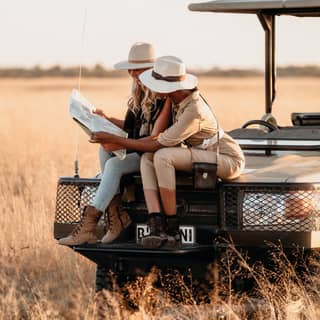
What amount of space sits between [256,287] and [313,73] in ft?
188

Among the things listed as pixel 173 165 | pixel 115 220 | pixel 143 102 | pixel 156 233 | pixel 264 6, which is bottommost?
pixel 156 233

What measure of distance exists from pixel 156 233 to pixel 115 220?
1.18 ft

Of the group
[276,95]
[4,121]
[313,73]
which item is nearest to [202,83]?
[313,73]

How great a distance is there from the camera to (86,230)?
26.9 feet

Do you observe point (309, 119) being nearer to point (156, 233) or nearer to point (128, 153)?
point (128, 153)

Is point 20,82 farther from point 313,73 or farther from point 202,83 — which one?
point 313,73

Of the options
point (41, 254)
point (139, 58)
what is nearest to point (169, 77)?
point (139, 58)

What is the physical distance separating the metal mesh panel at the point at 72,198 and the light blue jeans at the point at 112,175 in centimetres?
17

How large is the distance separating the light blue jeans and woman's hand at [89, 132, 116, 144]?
0.13 m

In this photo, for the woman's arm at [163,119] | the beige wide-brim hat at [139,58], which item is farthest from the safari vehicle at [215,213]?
the beige wide-brim hat at [139,58]

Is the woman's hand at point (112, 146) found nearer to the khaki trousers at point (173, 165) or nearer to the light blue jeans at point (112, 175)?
the light blue jeans at point (112, 175)

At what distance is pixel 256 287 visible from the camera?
8141 mm

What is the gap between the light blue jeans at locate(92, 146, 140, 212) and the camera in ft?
26.7

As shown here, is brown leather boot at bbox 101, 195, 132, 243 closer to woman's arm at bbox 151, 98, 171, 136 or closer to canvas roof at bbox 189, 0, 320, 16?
woman's arm at bbox 151, 98, 171, 136
